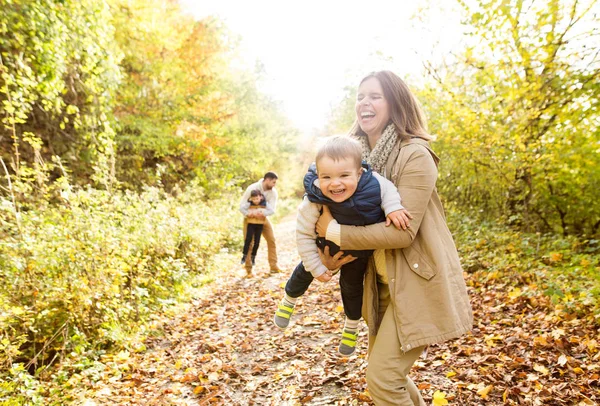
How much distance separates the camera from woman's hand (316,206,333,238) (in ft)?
7.79

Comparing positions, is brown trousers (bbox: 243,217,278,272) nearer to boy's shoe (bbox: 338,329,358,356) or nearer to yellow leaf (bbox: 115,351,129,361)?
yellow leaf (bbox: 115,351,129,361)

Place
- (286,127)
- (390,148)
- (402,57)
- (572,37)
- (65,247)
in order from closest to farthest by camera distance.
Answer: (390,148)
(65,247)
(572,37)
(402,57)
(286,127)

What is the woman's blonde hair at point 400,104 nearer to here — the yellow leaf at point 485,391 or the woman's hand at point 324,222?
the woman's hand at point 324,222

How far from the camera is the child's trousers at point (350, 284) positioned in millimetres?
2537

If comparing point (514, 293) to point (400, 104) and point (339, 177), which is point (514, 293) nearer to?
point (400, 104)

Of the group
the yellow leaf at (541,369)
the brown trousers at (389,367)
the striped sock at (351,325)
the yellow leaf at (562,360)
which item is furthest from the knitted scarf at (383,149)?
the yellow leaf at (562,360)

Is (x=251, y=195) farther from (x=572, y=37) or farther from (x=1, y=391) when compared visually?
(x=572, y=37)

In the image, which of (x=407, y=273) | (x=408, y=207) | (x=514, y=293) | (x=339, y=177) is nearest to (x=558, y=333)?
(x=514, y=293)

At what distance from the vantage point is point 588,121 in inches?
238

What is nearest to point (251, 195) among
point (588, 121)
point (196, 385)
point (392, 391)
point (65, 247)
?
point (65, 247)

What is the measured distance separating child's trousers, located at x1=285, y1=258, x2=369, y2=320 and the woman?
5.8 inches

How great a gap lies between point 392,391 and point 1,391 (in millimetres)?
3357

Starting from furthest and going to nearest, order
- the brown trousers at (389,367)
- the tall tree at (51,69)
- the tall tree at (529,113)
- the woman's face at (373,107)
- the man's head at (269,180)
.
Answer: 1. the man's head at (269,180)
2. the tall tree at (51,69)
3. the tall tree at (529,113)
4. the woman's face at (373,107)
5. the brown trousers at (389,367)

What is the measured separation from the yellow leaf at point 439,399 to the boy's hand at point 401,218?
6.84 ft
